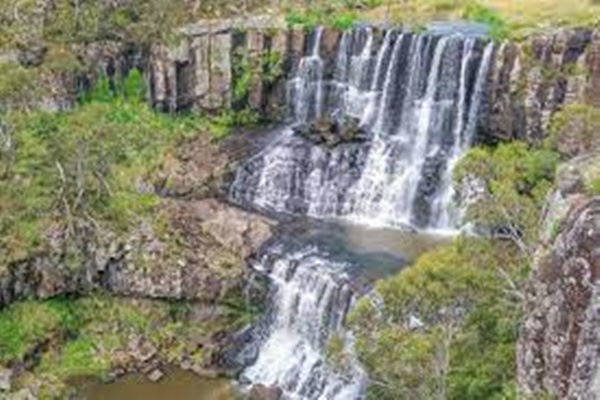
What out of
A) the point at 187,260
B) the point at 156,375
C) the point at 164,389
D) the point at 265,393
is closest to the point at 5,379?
the point at 156,375

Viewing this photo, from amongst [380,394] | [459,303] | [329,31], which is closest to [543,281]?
[459,303]

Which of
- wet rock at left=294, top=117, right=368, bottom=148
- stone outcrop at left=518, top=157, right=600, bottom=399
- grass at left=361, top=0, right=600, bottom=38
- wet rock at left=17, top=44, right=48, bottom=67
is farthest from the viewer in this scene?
wet rock at left=17, top=44, right=48, bottom=67

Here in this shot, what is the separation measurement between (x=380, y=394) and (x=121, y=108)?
84.9 feet

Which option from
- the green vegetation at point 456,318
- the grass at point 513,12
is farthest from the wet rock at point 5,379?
the grass at point 513,12

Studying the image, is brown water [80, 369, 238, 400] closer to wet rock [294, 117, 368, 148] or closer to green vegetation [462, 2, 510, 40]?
wet rock [294, 117, 368, 148]

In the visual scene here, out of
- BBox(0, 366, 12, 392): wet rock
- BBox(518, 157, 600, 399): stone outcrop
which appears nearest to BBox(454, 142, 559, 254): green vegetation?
BBox(518, 157, 600, 399): stone outcrop

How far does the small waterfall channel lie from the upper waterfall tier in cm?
5

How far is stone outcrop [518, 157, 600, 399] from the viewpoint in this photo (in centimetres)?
2284

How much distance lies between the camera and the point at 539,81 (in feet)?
152

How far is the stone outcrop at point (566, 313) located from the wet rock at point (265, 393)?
1507cm

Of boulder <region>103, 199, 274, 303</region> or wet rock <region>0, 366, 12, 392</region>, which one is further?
boulder <region>103, 199, 274, 303</region>

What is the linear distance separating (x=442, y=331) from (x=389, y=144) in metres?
21.4

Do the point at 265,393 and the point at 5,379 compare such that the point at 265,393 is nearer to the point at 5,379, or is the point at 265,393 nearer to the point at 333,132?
the point at 5,379

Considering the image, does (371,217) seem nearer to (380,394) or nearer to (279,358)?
(279,358)
